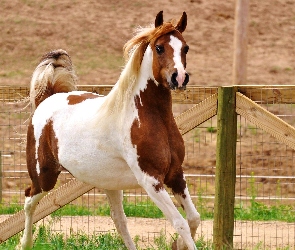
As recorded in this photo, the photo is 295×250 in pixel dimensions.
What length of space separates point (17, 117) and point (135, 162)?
32.5ft


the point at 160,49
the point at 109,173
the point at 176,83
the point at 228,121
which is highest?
the point at 160,49

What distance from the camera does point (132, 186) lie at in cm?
648

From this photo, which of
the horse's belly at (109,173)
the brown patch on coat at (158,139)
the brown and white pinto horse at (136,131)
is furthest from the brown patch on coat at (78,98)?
the brown patch on coat at (158,139)

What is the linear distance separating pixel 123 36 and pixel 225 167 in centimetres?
1419

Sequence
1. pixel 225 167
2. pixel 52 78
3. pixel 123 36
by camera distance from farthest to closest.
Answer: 1. pixel 123 36
2. pixel 52 78
3. pixel 225 167

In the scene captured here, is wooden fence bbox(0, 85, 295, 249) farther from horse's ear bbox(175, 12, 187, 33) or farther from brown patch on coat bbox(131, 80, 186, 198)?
horse's ear bbox(175, 12, 187, 33)

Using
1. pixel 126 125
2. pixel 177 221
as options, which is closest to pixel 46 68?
pixel 126 125

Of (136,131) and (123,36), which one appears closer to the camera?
(136,131)

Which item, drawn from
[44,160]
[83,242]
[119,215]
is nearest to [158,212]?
[83,242]

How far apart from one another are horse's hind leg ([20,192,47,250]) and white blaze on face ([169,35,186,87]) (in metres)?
2.01

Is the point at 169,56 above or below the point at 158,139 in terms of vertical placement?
above

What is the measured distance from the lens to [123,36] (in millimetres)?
21234

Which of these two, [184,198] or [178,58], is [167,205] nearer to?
[184,198]

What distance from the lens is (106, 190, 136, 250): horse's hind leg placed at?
7184 millimetres
